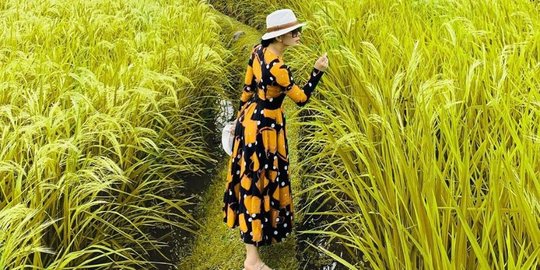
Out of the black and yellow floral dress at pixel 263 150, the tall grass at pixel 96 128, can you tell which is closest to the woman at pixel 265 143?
the black and yellow floral dress at pixel 263 150

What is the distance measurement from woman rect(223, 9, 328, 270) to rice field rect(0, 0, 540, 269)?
0.21 meters

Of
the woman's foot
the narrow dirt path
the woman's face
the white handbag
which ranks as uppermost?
the woman's face

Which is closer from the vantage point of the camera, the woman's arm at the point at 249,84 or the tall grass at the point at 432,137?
the tall grass at the point at 432,137

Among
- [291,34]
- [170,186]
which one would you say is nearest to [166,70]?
[170,186]

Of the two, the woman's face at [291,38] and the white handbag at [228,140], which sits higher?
the woman's face at [291,38]

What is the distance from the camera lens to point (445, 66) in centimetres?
285

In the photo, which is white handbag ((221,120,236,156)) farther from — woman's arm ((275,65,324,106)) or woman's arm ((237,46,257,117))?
woman's arm ((275,65,324,106))

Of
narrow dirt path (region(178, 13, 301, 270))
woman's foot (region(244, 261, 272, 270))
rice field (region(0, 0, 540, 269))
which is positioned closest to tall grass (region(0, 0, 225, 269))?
rice field (region(0, 0, 540, 269))

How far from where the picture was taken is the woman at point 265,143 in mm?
2539

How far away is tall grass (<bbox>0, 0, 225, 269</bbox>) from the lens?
2.25m

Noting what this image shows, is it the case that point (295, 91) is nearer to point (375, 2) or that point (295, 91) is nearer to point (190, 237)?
point (190, 237)

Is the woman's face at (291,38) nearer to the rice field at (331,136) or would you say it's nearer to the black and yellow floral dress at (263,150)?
the black and yellow floral dress at (263,150)

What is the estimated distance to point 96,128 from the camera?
2779 millimetres

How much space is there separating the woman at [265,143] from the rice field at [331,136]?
0.21 metres
